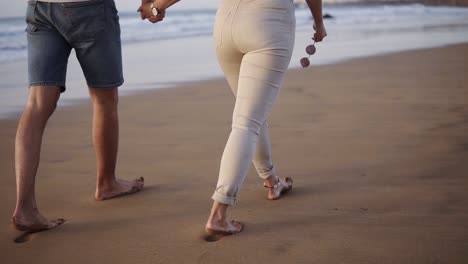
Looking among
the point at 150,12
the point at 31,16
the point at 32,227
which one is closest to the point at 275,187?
the point at 150,12

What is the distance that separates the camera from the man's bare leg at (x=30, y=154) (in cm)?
295

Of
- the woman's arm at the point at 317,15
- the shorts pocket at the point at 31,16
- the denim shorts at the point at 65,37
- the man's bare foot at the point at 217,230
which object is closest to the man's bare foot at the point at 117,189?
the denim shorts at the point at 65,37

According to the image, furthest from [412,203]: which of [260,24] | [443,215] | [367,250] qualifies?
[260,24]

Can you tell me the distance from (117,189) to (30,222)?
725mm

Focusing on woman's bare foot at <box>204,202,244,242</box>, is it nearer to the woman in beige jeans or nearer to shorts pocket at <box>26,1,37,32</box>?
the woman in beige jeans

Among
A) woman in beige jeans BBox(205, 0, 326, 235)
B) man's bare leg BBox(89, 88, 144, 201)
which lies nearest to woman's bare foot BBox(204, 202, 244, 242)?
woman in beige jeans BBox(205, 0, 326, 235)

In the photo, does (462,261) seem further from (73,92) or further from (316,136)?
(73,92)

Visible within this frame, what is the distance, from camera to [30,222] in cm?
294

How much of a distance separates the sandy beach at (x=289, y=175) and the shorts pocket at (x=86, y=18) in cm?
102

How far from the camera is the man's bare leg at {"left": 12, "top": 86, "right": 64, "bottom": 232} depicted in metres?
2.95

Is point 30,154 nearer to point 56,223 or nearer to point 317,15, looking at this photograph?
point 56,223

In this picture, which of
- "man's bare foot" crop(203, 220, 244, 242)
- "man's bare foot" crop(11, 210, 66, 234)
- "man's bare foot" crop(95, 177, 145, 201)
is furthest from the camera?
"man's bare foot" crop(95, 177, 145, 201)

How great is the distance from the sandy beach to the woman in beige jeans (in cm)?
25

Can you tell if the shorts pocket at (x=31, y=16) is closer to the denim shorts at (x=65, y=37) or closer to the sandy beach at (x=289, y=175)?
the denim shorts at (x=65, y=37)
